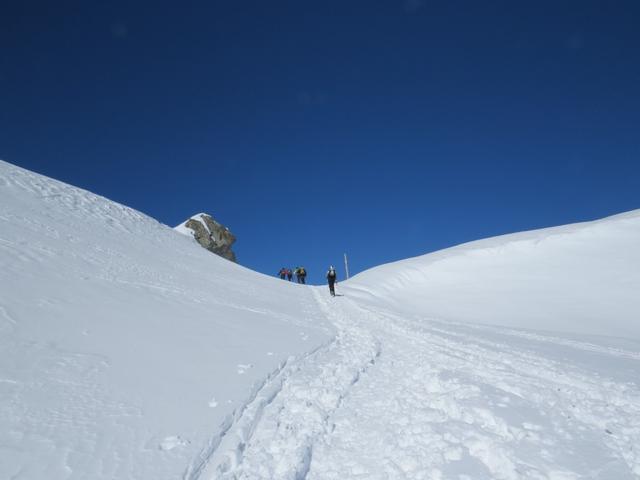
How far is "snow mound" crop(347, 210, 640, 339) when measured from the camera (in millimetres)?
13609

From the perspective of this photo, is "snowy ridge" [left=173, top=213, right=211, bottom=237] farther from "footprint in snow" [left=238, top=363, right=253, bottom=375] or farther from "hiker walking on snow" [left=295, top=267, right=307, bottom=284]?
"footprint in snow" [left=238, top=363, right=253, bottom=375]

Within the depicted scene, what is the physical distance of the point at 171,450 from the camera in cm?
291

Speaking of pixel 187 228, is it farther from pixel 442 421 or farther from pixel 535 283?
pixel 442 421

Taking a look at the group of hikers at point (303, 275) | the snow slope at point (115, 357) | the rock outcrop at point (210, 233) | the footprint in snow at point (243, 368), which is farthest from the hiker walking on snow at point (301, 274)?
the footprint in snow at point (243, 368)

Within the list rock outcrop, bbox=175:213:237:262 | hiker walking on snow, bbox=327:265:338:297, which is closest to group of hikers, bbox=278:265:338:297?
hiker walking on snow, bbox=327:265:338:297

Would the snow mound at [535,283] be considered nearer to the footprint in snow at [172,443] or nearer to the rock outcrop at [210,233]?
the footprint in snow at [172,443]

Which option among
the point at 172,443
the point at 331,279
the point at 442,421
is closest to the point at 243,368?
the point at 172,443

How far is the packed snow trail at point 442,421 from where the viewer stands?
9.44ft

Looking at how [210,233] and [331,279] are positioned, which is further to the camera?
[210,233]

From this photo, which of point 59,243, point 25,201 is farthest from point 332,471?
point 25,201

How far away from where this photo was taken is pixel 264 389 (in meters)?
4.44

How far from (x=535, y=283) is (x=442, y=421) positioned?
16.9m

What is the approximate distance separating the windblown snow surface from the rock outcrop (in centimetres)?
2609

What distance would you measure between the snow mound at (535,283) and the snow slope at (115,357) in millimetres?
8770
